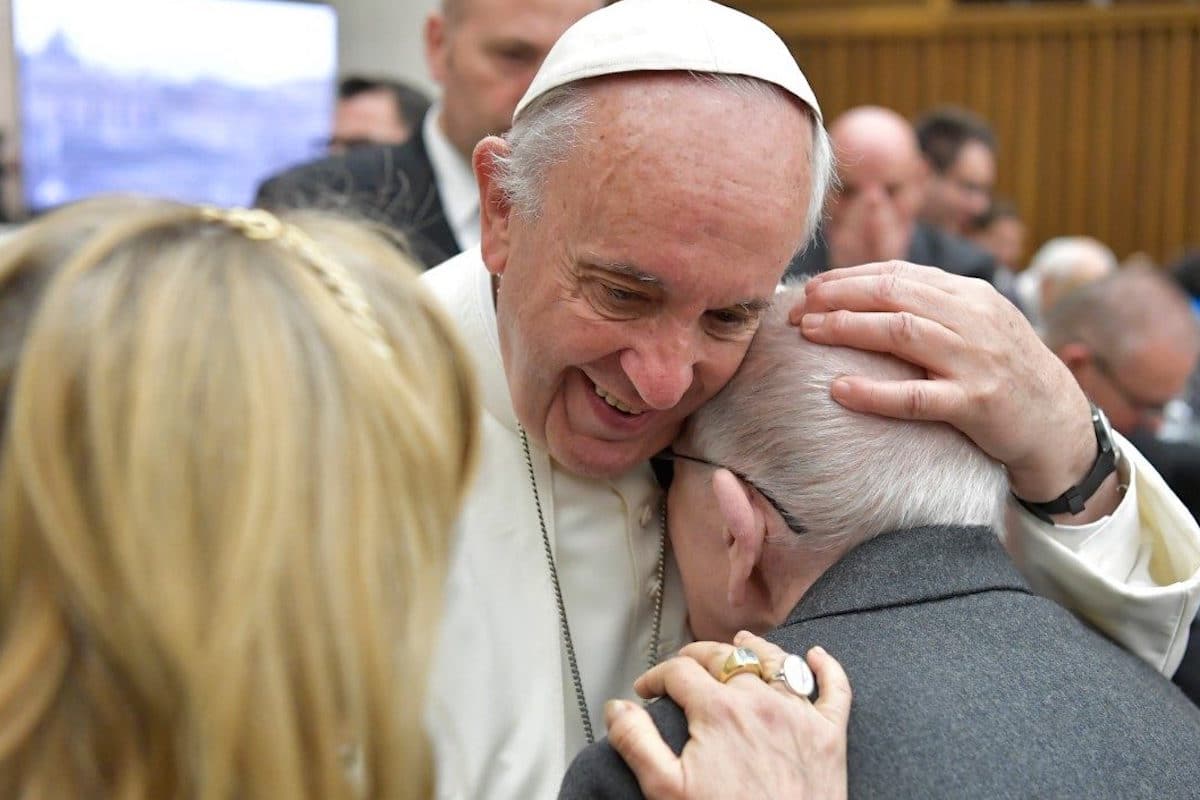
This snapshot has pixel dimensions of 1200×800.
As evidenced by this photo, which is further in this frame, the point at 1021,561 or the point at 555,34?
the point at 555,34

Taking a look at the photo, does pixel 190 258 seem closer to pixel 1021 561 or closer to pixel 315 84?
pixel 1021 561

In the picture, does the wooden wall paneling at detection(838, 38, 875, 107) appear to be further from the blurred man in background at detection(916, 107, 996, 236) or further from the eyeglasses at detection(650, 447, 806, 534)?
the eyeglasses at detection(650, 447, 806, 534)

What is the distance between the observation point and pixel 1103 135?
368 inches

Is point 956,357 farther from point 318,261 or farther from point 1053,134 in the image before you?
point 1053,134

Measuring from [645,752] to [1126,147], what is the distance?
9038 mm

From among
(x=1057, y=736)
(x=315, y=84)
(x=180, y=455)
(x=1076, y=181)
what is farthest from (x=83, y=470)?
(x=1076, y=181)

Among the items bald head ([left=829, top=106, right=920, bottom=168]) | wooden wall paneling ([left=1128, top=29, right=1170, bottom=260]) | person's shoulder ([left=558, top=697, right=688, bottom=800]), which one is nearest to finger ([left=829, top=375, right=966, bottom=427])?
person's shoulder ([left=558, top=697, right=688, bottom=800])

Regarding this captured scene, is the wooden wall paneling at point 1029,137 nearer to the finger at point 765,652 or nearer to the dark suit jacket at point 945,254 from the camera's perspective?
the dark suit jacket at point 945,254

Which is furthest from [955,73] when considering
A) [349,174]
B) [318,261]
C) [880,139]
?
[318,261]

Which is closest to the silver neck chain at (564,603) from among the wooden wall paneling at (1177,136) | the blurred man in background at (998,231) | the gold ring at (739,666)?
the gold ring at (739,666)

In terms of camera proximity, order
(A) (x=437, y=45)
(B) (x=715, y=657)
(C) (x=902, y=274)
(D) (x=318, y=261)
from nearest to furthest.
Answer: (D) (x=318, y=261)
(B) (x=715, y=657)
(C) (x=902, y=274)
(A) (x=437, y=45)

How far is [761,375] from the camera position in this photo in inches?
66.2

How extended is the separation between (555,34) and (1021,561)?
5.75ft

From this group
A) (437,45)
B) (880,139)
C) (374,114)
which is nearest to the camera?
(437,45)
